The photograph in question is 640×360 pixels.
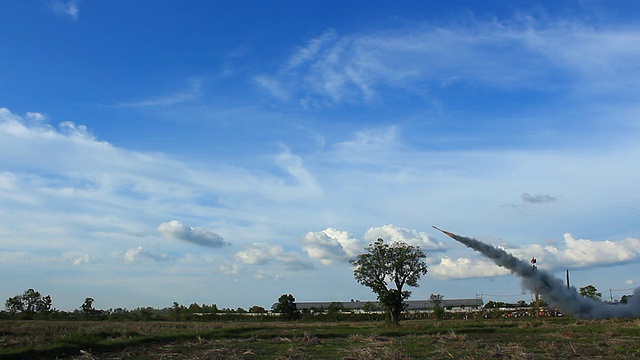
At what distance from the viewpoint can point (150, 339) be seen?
39625 millimetres

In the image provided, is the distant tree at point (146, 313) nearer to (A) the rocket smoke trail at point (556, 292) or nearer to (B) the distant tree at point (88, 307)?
(B) the distant tree at point (88, 307)

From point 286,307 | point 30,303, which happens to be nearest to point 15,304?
point 30,303

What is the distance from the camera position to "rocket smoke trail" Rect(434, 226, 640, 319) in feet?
201

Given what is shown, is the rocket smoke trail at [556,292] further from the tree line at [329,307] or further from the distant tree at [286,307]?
the distant tree at [286,307]

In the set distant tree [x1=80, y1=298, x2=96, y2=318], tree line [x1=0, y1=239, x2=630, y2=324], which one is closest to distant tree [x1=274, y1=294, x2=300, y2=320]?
tree line [x1=0, y1=239, x2=630, y2=324]

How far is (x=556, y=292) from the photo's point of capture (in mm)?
67375

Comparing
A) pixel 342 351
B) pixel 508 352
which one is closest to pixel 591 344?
pixel 508 352

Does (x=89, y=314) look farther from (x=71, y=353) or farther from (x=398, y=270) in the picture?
(x=71, y=353)

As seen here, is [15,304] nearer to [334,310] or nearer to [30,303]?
[30,303]

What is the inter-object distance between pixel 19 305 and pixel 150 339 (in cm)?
10264

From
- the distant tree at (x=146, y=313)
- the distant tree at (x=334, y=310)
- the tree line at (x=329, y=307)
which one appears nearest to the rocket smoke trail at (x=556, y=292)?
the tree line at (x=329, y=307)

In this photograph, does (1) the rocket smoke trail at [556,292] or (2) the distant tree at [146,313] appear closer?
(1) the rocket smoke trail at [556,292]

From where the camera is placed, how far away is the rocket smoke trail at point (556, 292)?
2413 inches

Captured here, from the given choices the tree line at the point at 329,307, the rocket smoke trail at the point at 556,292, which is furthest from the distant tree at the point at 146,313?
the rocket smoke trail at the point at 556,292
